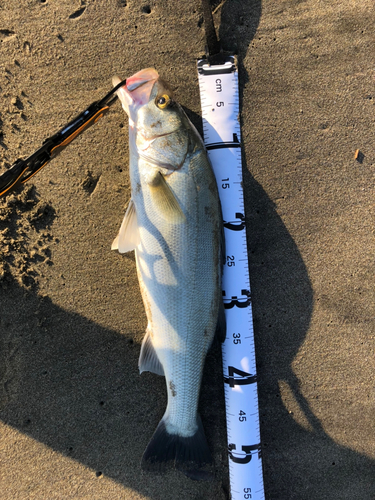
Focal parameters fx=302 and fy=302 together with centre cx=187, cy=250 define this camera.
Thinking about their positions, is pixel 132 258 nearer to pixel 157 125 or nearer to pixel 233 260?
pixel 233 260

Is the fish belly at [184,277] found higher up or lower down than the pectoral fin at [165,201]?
lower down

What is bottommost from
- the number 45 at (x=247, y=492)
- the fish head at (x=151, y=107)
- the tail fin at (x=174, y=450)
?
the number 45 at (x=247, y=492)

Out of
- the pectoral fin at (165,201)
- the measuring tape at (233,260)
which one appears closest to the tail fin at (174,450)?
the measuring tape at (233,260)

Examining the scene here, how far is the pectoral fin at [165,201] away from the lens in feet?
6.18

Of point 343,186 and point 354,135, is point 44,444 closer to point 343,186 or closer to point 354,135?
point 343,186

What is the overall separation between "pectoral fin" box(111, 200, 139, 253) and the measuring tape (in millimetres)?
686

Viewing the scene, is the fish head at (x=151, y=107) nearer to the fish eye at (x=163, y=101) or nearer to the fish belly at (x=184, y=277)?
the fish eye at (x=163, y=101)

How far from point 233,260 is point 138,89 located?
1350 mm

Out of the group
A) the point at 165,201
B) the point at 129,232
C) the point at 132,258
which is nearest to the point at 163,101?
the point at 165,201

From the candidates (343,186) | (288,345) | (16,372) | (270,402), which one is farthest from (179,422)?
(343,186)

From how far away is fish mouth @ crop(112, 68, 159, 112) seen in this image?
195 cm

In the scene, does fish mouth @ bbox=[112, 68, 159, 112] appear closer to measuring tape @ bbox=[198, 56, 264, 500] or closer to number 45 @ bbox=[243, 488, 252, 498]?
measuring tape @ bbox=[198, 56, 264, 500]

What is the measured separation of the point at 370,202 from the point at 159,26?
7.02 ft

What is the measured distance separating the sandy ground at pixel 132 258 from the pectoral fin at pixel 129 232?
0.97ft
